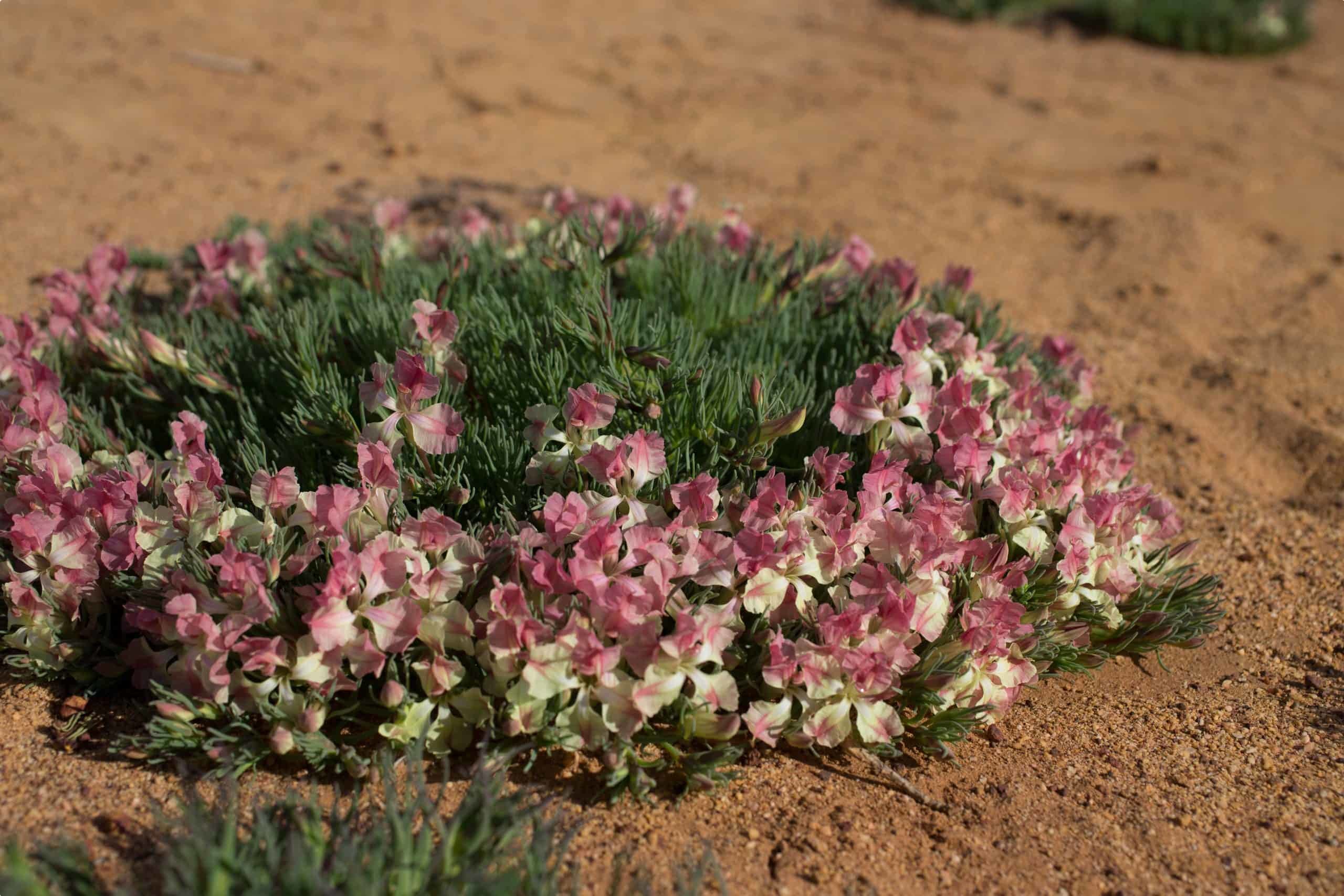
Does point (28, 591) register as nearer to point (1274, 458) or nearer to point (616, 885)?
point (616, 885)

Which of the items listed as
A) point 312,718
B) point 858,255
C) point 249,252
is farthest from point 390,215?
point 312,718

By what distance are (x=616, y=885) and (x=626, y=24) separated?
24.4 ft

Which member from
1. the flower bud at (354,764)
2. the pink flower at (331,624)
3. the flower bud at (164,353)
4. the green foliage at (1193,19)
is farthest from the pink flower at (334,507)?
the green foliage at (1193,19)

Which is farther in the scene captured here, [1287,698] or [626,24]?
[626,24]

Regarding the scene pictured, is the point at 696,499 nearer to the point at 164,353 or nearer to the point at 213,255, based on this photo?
the point at 164,353

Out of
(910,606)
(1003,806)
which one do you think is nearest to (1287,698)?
(1003,806)

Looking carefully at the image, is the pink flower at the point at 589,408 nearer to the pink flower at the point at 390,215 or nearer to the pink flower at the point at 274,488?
the pink flower at the point at 274,488

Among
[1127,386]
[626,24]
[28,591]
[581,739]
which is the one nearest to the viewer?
[581,739]

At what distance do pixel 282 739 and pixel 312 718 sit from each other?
7 centimetres

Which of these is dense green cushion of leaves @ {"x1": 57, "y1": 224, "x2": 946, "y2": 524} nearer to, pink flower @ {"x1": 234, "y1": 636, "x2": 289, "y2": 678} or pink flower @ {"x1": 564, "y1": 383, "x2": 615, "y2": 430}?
pink flower @ {"x1": 564, "y1": 383, "x2": 615, "y2": 430}

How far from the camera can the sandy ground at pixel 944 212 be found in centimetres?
243

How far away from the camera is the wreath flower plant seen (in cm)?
243

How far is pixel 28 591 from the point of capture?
8.53 feet

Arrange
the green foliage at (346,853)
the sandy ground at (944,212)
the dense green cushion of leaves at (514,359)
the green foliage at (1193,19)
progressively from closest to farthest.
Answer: the green foliage at (346,853), the sandy ground at (944,212), the dense green cushion of leaves at (514,359), the green foliage at (1193,19)
